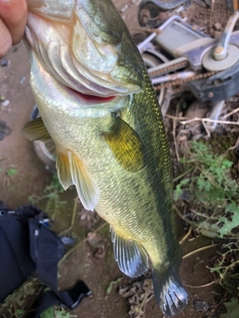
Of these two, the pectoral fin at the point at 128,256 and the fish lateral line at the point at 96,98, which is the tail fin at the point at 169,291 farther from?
the fish lateral line at the point at 96,98

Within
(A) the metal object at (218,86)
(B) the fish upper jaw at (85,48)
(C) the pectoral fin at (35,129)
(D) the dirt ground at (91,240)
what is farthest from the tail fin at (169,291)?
(A) the metal object at (218,86)

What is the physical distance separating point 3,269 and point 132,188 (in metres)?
1.14

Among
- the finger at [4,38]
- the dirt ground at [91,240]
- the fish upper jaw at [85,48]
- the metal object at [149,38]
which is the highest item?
the finger at [4,38]

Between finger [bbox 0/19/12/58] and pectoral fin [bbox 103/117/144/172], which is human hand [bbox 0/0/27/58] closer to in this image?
finger [bbox 0/19/12/58]

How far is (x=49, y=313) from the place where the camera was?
255cm

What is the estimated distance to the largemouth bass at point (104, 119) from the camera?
1016 mm

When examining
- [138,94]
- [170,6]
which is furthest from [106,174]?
[170,6]

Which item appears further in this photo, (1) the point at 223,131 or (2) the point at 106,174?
(1) the point at 223,131

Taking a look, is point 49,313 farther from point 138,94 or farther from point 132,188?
point 138,94

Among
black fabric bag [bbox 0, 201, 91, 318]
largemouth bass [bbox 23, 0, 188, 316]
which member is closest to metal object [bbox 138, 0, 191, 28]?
black fabric bag [bbox 0, 201, 91, 318]

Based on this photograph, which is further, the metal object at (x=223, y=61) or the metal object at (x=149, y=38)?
the metal object at (x=149, y=38)

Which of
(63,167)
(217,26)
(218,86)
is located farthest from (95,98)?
(217,26)

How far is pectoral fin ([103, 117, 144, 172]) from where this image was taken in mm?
1249

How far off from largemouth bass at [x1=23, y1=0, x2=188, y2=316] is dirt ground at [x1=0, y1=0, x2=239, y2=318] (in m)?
0.84
